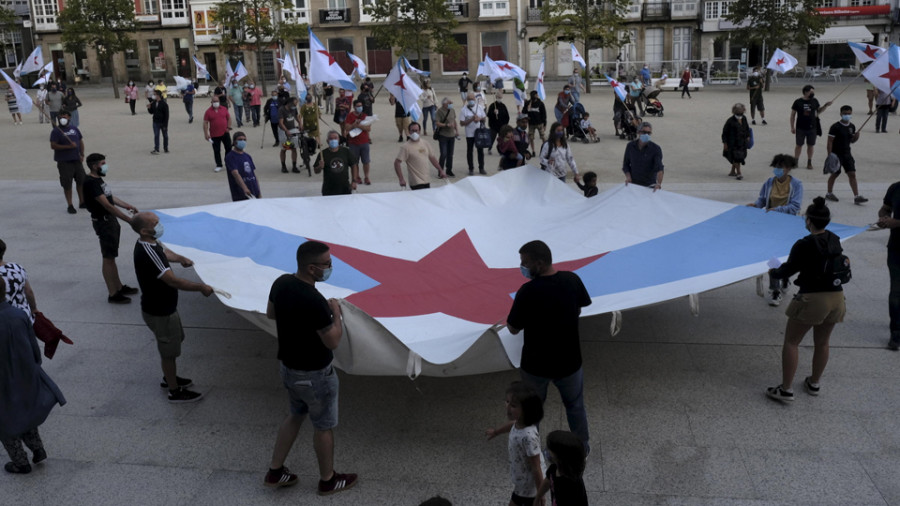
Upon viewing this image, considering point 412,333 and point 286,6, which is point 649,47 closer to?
point 286,6

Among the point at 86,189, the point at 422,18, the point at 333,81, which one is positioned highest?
the point at 422,18

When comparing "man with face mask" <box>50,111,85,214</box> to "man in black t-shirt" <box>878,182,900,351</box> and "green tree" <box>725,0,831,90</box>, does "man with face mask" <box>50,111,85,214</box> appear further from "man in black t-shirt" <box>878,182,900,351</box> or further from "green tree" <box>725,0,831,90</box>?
"green tree" <box>725,0,831,90</box>

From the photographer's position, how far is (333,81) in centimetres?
1482

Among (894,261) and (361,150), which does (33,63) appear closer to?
(361,150)

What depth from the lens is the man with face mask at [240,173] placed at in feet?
33.8

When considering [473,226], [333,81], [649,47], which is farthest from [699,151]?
[649,47]

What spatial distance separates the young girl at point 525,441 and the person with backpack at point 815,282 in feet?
8.88

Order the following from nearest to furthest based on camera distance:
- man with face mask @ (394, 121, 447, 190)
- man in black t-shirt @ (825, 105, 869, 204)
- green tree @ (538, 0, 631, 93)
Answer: man with face mask @ (394, 121, 447, 190), man in black t-shirt @ (825, 105, 869, 204), green tree @ (538, 0, 631, 93)

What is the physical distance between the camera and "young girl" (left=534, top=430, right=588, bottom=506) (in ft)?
11.8

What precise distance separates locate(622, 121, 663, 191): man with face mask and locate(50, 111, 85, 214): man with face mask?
8.24 metres

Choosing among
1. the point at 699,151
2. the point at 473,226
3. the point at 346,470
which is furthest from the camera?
the point at 699,151

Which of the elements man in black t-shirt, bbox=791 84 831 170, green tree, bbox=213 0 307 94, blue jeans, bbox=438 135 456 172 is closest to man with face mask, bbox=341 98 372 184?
blue jeans, bbox=438 135 456 172

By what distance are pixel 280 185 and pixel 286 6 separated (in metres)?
26.0

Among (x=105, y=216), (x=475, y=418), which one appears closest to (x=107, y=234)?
(x=105, y=216)
